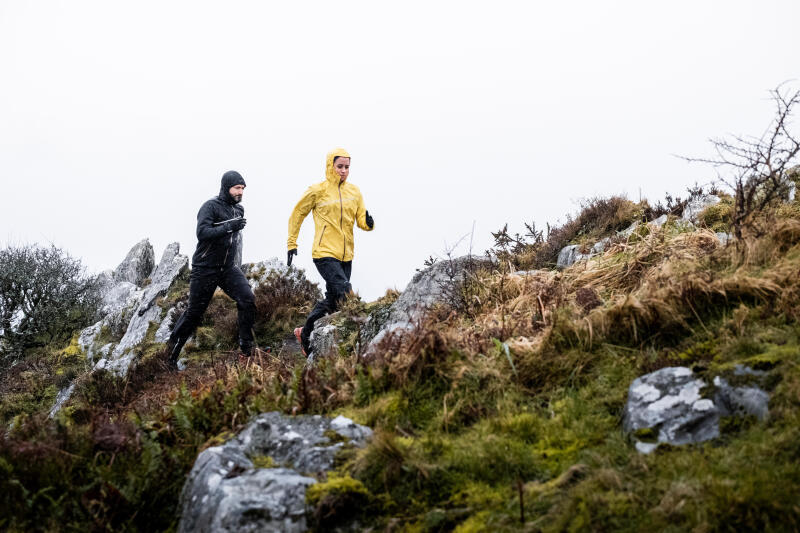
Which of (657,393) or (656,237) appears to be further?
(656,237)

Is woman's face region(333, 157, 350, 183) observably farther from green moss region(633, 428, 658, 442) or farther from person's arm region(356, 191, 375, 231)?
green moss region(633, 428, 658, 442)

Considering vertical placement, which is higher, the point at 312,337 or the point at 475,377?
the point at 312,337

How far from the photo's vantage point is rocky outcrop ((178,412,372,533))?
8.80ft

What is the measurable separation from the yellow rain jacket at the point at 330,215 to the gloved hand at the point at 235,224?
76cm

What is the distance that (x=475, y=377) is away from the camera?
365cm

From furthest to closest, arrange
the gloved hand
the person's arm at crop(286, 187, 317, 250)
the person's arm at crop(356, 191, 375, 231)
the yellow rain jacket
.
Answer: the person's arm at crop(356, 191, 375, 231), the person's arm at crop(286, 187, 317, 250), the yellow rain jacket, the gloved hand

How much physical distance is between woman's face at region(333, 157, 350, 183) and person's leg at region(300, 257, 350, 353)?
134cm

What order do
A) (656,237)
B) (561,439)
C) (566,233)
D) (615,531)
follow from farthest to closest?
(566,233)
(656,237)
(561,439)
(615,531)

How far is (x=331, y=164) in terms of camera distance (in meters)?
9.30

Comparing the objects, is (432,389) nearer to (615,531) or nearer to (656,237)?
(615,531)

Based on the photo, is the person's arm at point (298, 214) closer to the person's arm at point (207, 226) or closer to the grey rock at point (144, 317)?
the person's arm at point (207, 226)

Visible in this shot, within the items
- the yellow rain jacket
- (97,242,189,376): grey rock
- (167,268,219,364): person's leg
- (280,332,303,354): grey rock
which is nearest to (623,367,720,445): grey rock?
the yellow rain jacket

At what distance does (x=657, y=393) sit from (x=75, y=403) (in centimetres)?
943

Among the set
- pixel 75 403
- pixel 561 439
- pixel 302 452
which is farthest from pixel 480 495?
pixel 75 403
